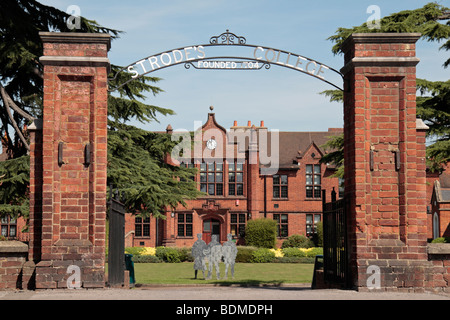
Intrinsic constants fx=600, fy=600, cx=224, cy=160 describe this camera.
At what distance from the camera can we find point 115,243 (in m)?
11.0

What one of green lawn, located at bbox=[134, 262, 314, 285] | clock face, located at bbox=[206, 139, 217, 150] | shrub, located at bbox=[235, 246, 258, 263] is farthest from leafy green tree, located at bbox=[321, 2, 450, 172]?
clock face, located at bbox=[206, 139, 217, 150]

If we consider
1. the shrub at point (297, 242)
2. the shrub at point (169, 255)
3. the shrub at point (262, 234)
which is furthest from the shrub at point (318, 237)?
the shrub at point (169, 255)

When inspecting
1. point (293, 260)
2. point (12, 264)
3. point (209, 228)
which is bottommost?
point (293, 260)

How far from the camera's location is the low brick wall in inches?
384

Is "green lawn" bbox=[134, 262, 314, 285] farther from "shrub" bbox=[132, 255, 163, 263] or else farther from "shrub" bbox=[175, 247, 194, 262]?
"shrub" bbox=[175, 247, 194, 262]

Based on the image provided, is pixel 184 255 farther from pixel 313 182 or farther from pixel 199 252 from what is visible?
pixel 199 252

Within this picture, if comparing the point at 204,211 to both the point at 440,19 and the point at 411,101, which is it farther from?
the point at 411,101

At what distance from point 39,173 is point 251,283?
35.6 feet

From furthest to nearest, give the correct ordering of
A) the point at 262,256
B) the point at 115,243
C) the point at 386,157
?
the point at 262,256 < the point at 115,243 < the point at 386,157

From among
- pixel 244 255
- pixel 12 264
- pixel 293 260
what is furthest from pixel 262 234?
pixel 12 264

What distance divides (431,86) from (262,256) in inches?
596

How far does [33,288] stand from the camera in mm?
9617

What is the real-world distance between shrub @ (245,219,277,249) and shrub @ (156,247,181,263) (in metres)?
6.51

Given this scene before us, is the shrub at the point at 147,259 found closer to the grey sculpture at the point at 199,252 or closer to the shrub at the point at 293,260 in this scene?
the shrub at the point at 293,260
